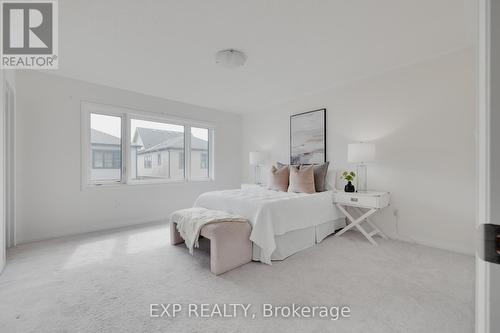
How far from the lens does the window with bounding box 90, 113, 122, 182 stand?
3.70m

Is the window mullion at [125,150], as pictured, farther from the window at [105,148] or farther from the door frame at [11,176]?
the door frame at [11,176]

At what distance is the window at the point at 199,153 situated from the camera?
498 centimetres

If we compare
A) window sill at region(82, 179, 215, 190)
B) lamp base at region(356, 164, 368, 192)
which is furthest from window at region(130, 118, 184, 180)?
lamp base at region(356, 164, 368, 192)

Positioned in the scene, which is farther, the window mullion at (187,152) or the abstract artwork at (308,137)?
the window mullion at (187,152)

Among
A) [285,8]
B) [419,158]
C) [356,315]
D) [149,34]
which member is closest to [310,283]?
[356,315]

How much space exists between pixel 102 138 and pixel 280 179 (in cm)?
307

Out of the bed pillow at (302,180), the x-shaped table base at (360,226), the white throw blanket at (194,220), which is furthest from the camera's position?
the bed pillow at (302,180)

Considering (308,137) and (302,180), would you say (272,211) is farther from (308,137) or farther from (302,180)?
(308,137)

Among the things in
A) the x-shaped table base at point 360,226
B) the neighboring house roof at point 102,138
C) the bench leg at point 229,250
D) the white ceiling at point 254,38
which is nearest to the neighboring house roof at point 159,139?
the neighboring house roof at point 102,138

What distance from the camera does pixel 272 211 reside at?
8.35 feet

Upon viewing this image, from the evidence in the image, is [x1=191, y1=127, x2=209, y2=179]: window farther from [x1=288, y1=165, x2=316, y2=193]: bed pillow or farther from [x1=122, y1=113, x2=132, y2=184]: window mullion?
[x1=288, y1=165, x2=316, y2=193]: bed pillow

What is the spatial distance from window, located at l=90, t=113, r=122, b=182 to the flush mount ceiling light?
7.80ft

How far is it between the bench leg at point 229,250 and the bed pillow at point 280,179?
4.70 feet

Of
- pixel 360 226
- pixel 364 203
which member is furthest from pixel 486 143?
pixel 360 226
